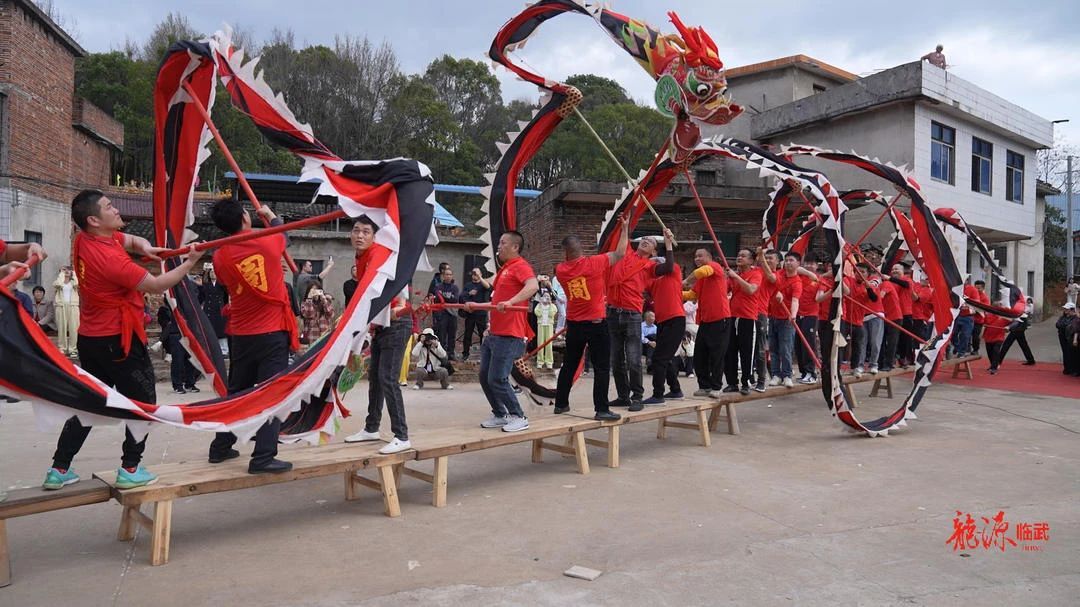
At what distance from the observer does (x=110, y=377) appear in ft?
14.1

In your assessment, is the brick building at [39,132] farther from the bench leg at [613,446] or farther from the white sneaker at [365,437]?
the bench leg at [613,446]

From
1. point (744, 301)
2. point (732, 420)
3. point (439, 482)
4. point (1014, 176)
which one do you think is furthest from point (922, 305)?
point (1014, 176)

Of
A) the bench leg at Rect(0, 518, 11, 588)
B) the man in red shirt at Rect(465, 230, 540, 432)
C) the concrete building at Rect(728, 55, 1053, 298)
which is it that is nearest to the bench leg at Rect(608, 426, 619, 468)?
the man in red shirt at Rect(465, 230, 540, 432)

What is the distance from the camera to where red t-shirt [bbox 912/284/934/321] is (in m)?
12.4

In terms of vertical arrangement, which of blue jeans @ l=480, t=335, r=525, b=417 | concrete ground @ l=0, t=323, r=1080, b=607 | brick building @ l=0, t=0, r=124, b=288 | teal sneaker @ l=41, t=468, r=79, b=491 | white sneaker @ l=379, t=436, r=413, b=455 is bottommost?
concrete ground @ l=0, t=323, r=1080, b=607

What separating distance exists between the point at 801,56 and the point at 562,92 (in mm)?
17243

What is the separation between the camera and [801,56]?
74.0ft

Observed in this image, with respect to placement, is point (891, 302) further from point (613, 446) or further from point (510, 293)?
point (510, 293)

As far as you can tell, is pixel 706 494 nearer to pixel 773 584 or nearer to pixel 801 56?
pixel 773 584

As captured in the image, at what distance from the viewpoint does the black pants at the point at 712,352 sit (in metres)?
8.08

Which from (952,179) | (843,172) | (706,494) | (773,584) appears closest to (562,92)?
(706,494)

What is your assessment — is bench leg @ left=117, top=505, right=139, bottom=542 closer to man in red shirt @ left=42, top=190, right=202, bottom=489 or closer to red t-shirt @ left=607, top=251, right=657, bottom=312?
man in red shirt @ left=42, top=190, right=202, bottom=489

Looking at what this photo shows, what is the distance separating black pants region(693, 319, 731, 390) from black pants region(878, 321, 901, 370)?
167 inches

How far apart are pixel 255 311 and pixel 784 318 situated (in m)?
6.69
